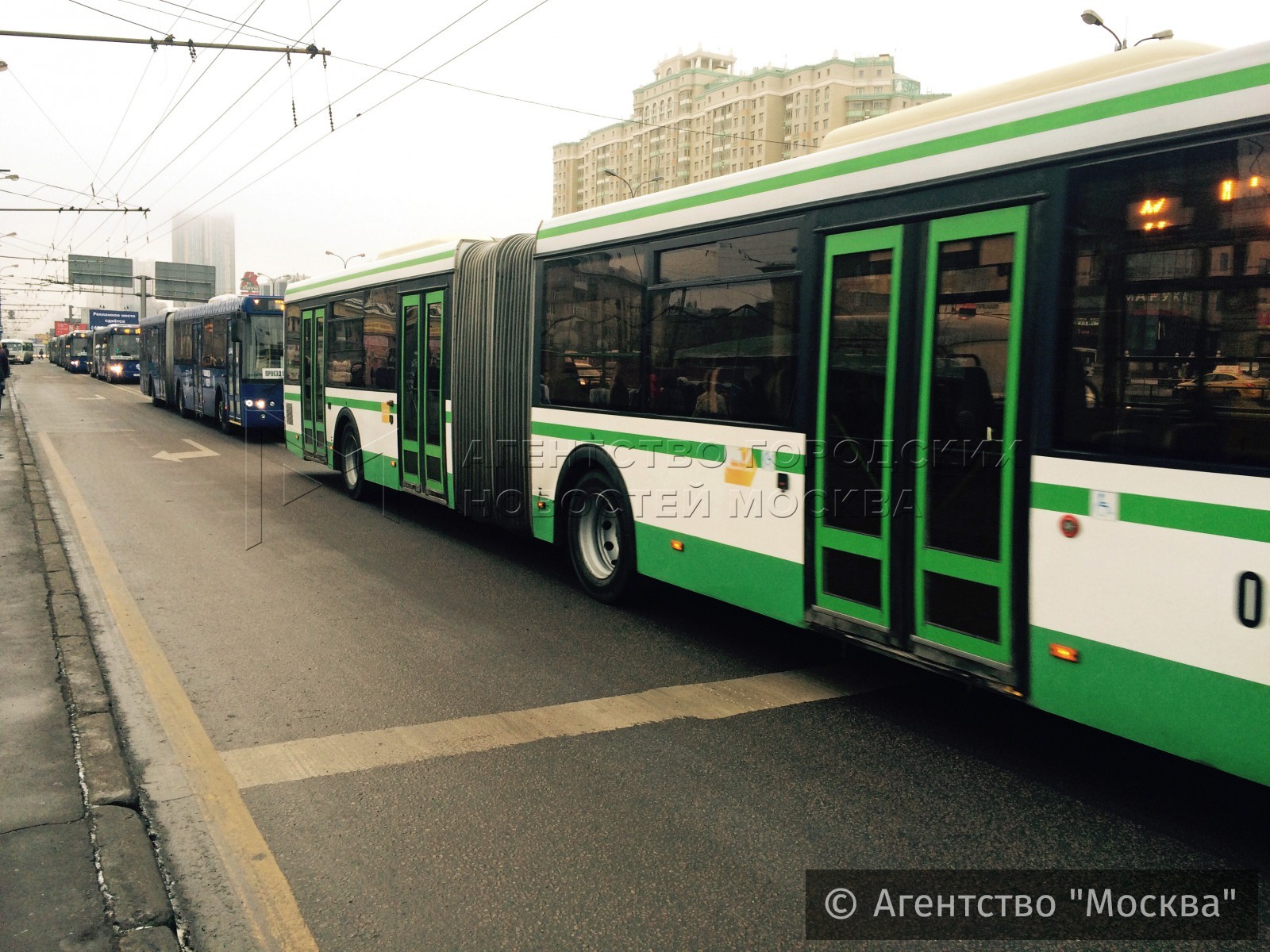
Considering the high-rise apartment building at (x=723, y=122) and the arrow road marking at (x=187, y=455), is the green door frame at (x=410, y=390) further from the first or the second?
the high-rise apartment building at (x=723, y=122)

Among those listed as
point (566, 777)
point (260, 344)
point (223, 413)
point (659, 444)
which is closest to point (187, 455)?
point (260, 344)

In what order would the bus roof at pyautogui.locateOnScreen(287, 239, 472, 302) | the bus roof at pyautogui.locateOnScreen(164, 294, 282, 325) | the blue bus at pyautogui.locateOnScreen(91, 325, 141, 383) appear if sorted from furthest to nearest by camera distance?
the blue bus at pyautogui.locateOnScreen(91, 325, 141, 383) < the bus roof at pyautogui.locateOnScreen(164, 294, 282, 325) < the bus roof at pyautogui.locateOnScreen(287, 239, 472, 302)

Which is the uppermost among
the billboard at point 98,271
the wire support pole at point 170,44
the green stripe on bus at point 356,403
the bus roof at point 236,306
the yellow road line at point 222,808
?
the billboard at point 98,271

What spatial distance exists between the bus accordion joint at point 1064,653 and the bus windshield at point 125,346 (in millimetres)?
53437

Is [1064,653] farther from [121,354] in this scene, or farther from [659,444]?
[121,354]

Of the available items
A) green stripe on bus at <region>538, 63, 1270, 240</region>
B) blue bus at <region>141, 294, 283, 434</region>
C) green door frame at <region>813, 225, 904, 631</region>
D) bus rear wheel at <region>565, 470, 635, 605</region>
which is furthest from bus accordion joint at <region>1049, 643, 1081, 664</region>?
blue bus at <region>141, 294, 283, 434</region>

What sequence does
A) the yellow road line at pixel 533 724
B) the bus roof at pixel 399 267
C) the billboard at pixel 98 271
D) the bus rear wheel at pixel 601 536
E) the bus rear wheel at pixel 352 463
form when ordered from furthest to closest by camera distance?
the billboard at pixel 98 271 → the bus rear wheel at pixel 352 463 → the bus roof at pixel 399 267 → the bus rear wheel at pixel 601 536 → the yellow road line at pixel 533 724

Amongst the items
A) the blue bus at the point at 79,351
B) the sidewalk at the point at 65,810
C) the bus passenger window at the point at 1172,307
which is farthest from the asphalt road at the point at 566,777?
the blue bus at the point at 79,351

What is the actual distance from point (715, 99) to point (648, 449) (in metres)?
118

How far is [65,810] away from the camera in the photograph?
12.8ft

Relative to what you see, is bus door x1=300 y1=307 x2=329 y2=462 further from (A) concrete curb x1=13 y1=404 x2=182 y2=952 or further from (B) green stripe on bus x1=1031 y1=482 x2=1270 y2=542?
(B) green stripe on bus x1=1031 y1=482 x2=1270 y2=542

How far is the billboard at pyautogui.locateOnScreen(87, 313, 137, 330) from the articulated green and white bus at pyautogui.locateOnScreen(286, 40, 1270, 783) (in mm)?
85037

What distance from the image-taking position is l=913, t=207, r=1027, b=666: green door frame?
14.1 feet

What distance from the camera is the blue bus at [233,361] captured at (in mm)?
21344
